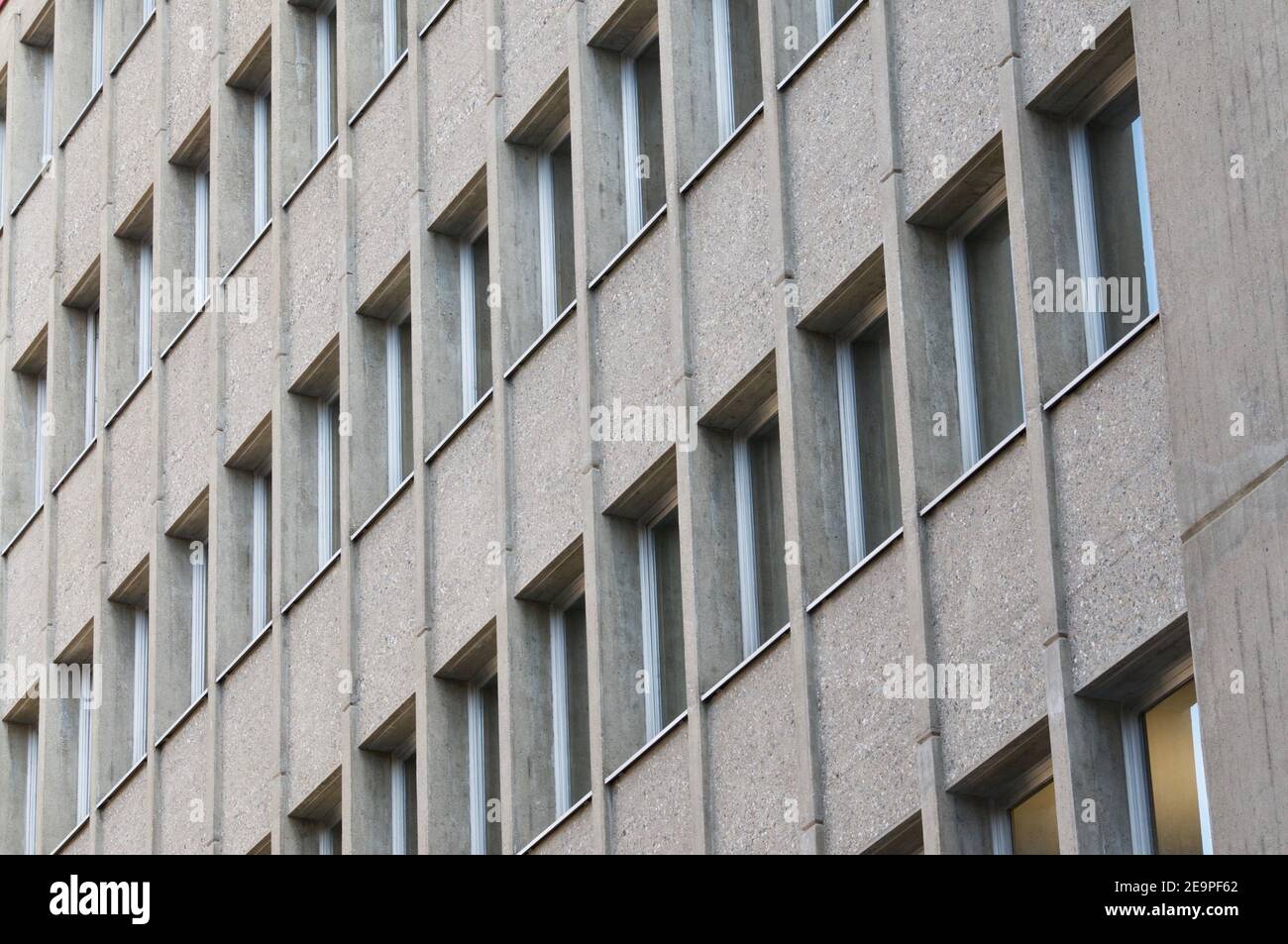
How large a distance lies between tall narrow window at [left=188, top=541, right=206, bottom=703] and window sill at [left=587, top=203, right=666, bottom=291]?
31.7 feet

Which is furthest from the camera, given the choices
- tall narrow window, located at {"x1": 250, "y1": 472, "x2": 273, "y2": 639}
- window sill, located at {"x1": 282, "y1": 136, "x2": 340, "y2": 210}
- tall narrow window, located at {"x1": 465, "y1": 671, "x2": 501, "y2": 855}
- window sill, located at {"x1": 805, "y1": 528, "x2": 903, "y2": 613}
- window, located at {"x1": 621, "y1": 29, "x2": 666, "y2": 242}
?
tall narrow window, located at {"x1": 250, "y1": 472, "x2": 273, "y2": 639}

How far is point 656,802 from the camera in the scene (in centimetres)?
2328

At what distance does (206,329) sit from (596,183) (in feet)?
29.4

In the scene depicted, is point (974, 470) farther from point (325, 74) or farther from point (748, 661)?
point (325, 74)

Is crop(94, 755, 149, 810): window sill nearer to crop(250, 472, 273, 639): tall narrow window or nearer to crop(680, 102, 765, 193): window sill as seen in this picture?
crop(250, 472, 273, 639): tall narrow window

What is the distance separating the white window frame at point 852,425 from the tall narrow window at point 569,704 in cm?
433

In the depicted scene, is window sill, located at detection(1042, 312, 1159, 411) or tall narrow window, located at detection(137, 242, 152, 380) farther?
tall narrow window, located at detection(137, 242, 152, 380)

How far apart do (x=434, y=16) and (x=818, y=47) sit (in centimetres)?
765

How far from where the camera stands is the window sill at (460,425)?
89.5 ft

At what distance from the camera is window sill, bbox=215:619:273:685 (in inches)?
1214

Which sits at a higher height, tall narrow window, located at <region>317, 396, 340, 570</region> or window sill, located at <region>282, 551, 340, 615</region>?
tall narrow window, located at <region>317, 396, 340, 570</region>

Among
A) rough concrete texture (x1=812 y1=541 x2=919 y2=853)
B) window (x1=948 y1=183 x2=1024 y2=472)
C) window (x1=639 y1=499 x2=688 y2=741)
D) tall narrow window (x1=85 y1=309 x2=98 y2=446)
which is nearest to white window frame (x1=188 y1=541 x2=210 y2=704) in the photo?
tall narrow window (x1=85 y1=309 x2=98 y2=446)
